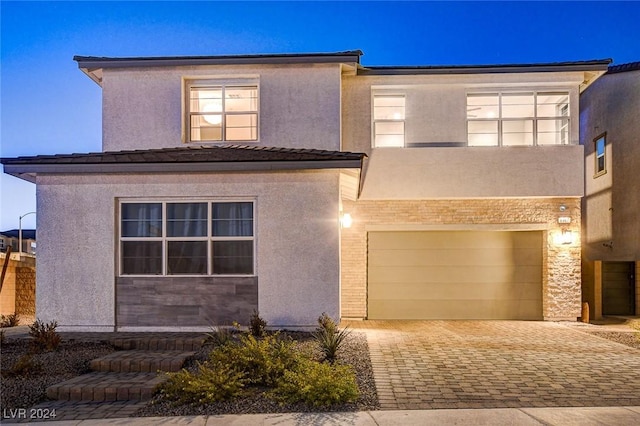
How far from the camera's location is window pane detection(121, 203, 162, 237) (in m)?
9.42

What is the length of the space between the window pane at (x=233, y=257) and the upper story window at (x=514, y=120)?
6.87 metres

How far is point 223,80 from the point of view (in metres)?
11.5

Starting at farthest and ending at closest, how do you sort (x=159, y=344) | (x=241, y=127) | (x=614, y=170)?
(x=614, y=170) → (x=241, y=127) → (x=159, y=344)

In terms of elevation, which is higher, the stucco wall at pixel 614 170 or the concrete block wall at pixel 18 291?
the stucco wall at pixel 614 170

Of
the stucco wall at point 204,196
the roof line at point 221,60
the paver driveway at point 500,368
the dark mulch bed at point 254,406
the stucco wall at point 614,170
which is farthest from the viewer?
the stucco wall at point 614,170

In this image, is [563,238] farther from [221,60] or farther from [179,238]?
[221,60]

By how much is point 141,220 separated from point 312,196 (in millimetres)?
3781

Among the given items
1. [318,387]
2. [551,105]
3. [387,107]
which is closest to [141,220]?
[318,387]

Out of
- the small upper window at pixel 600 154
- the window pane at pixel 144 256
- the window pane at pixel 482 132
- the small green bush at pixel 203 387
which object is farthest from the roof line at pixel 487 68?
the small green bush at pixel 203 387

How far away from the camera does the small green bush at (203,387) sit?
5.39 meters

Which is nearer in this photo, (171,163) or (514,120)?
(171,163)

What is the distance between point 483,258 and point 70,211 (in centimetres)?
1035

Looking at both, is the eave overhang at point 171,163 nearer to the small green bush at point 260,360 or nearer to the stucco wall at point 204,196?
the stucco wall at point 204,196

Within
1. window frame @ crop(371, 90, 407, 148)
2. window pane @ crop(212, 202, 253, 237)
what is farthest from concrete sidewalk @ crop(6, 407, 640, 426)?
window frame @ crop(371, 90, 407, 148)
